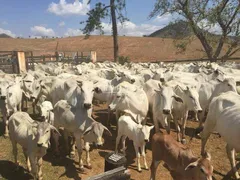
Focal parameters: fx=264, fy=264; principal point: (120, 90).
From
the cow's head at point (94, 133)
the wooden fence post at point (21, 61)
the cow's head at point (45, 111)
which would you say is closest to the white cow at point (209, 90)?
the cow's head at point (94, 133)

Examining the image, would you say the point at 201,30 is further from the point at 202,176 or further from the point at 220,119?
the point at 202,176

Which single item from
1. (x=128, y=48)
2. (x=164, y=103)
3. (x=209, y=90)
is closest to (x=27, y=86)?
(x=164, y=103)

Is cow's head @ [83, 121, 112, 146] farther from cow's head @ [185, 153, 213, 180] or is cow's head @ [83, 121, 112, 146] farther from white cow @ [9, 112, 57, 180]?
cow's head @ [185, 153, 213, 180]

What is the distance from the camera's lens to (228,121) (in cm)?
634

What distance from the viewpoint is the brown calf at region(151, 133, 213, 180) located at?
465 cm

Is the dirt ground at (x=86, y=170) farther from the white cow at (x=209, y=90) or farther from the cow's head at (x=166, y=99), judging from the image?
the white cow at (x=209, y=90)

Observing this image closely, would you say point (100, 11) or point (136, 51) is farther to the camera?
point (136, 51)

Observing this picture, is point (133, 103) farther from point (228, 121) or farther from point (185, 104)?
point (228, 121)

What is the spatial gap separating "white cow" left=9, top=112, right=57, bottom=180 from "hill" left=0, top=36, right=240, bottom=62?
37.1 m

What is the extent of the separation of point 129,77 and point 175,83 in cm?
232

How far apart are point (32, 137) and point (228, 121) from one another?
4647 mm

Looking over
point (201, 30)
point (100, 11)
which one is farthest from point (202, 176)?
point (100, 11)

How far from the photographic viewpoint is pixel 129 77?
1164 cm

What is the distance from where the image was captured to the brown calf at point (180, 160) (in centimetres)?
465
